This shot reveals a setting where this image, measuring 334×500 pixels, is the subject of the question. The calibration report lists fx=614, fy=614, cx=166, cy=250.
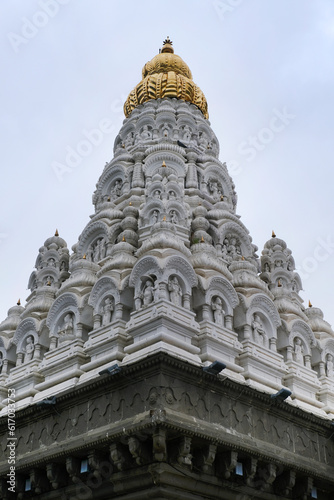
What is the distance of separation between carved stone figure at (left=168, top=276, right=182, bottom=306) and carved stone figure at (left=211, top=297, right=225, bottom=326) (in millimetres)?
1309

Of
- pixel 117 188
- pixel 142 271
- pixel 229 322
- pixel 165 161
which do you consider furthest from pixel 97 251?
pixel 229 322

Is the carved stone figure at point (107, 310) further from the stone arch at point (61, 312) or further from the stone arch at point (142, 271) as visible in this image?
the stone arch at point (61, 312)

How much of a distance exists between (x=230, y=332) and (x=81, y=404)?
4.73m

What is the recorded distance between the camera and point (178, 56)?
1208 inches

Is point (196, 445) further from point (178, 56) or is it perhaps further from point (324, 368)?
point (178, 56)

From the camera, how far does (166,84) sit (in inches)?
1141

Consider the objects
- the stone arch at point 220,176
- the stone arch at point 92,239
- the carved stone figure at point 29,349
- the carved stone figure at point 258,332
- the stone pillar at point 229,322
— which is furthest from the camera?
the stone arch at point 220,176

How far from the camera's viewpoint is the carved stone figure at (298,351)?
19.4 m

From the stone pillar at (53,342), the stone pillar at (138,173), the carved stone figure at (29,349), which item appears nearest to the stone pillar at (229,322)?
the stone pillar at (53,342)

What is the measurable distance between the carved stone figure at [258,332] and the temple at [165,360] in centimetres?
6

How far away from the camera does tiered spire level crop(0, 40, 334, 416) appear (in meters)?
16.7

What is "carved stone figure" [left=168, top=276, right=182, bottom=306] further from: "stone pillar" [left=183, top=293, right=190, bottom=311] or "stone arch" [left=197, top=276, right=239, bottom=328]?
"stone arch" [left=197, top=276, right=239, bottom=328]

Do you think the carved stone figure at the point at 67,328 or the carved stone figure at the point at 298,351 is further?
the carved stone figure at the point at 298,351

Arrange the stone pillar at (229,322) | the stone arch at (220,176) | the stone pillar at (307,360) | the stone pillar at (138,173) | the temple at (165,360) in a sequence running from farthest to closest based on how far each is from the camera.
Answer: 1. the stone arch at (220,176)
2. the stone pillar at (138,173)
3. the stone pillar at (307,360)
4. the stone pillar at (229,322)
5. the temple at (165,360)
